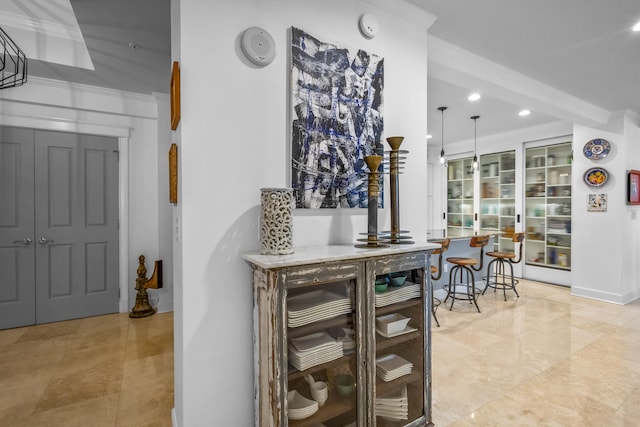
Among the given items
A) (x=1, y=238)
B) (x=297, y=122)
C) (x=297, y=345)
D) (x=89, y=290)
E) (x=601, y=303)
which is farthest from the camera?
(x=601, y=303)

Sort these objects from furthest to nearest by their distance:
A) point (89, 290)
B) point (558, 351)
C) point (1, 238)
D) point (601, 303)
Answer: point (601, 303) < point (89, 290) < point (1, 238) < point (558, 351)

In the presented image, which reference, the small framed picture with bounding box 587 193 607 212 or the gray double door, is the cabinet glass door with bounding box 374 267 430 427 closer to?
the gray double door

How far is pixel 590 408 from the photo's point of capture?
2084 mm

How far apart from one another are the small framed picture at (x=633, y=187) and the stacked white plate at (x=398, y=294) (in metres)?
4.52

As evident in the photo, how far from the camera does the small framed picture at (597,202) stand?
4480mm

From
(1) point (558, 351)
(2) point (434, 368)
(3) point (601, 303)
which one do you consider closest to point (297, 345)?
(2) point (434, 368)

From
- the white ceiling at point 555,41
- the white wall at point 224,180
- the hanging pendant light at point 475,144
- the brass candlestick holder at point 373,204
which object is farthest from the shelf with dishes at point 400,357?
the hanging pendant light at point 475,144

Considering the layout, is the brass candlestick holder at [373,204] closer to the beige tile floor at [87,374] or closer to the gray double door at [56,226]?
the beige tile floor at [87,374]

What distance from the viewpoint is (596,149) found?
4.52 m

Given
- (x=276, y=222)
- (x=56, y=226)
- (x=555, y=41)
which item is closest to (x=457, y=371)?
(x=276, y=222)

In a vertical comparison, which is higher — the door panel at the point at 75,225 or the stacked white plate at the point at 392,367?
the door panel at the point at 75,225

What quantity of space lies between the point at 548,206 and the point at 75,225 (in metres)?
7.05

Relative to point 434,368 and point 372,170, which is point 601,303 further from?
point 372,170

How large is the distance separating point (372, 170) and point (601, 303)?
4.75m
